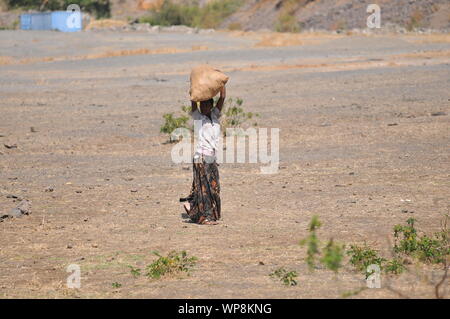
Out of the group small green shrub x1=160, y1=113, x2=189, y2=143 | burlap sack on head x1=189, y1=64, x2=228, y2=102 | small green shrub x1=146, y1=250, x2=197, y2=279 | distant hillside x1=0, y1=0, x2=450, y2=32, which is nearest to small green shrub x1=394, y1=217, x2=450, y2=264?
small green shrub x1=146, y1=250, x2=197, y2=279

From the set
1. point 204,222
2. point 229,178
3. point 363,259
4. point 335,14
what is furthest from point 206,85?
point 335,14

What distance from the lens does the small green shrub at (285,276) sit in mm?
6641

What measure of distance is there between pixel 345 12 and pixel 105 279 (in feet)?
137

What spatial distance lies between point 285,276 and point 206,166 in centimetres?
245

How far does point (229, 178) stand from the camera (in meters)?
11.6

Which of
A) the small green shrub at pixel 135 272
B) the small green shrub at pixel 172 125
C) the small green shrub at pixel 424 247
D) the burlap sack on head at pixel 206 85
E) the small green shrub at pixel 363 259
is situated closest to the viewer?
the small green shrub at pixel 363 259

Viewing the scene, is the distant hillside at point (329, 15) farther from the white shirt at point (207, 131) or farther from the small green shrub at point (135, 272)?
the small green shrub at point (135, 272)

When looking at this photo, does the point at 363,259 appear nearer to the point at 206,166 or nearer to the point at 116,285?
the point at 116,285

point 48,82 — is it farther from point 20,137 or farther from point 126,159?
point 126,159

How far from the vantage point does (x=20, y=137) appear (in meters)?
15.8

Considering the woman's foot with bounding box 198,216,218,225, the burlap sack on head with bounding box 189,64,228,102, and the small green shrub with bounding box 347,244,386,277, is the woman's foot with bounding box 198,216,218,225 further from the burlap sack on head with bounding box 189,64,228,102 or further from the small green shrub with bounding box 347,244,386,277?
the small green shrub with bounding box 347,244,386,277

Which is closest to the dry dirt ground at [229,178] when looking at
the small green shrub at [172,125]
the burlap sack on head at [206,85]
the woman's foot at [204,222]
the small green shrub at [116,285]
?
the small green shrub at [116,285]

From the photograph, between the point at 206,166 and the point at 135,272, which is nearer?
the point at 135,272
